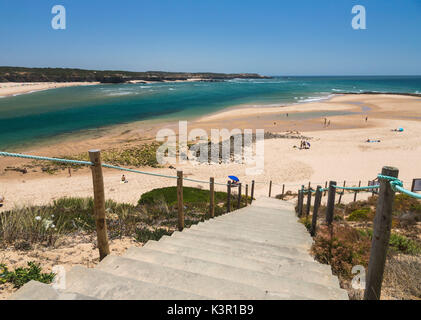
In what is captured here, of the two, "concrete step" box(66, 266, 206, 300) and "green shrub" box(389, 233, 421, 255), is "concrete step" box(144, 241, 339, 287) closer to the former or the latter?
"concrete step" box(66, 266, 206, 300)

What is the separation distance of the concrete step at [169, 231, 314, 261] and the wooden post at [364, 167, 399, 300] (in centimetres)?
149

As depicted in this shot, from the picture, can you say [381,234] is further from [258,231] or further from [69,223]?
[69,223]

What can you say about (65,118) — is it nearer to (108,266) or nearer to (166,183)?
(166,183)

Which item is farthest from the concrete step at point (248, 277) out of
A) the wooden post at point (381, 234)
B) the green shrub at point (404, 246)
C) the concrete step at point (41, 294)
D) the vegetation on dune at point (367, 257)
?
the green shrub at point (404, 246)

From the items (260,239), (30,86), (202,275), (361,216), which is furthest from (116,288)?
(30,86)

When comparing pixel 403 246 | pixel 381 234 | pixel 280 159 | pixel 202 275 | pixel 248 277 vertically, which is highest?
pixel 381 234

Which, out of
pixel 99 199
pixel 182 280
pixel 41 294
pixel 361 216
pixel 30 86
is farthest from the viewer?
pixel 30 86

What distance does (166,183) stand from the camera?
17516 millimetres

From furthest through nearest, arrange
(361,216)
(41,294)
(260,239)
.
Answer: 1. (361,216)
2. (260,239)
3. (41,294)

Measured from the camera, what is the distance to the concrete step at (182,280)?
228 centimetres

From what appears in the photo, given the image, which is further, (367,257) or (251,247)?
(251,247)

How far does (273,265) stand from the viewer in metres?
3.29

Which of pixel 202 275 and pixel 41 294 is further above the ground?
pixel 41 294

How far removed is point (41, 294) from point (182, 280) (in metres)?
1.17
